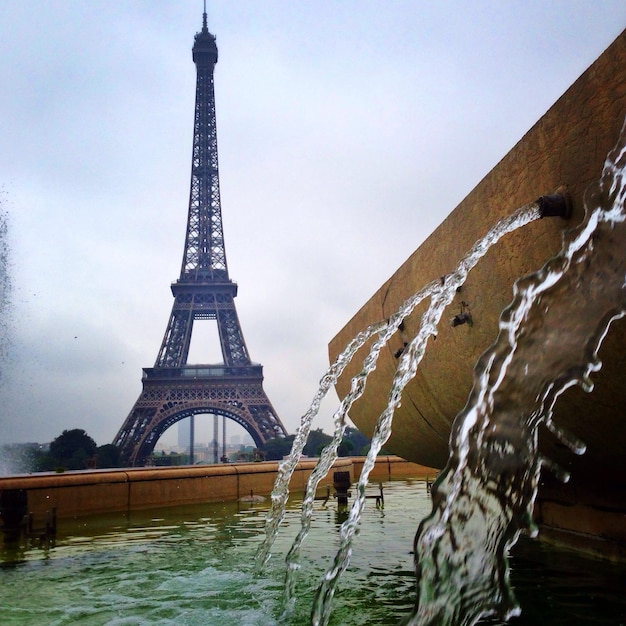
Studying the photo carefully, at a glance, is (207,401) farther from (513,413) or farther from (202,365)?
(513,413)

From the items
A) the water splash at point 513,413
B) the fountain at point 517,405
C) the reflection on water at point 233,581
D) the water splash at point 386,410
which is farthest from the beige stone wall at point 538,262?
the reflection on water at point 233,581

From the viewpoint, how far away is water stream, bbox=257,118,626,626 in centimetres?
221

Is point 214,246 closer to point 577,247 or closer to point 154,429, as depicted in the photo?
point 154,429

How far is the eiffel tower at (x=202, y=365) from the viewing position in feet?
147

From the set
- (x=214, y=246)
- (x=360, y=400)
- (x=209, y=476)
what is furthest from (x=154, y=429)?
(x=360, y=400)

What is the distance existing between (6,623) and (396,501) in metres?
8.25

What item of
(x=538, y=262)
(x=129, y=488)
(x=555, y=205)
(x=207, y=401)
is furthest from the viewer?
(x=207, y=401)

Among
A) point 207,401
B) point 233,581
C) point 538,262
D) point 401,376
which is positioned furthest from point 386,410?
point 207,401

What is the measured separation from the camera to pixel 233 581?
182 inches

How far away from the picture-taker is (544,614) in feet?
11.1

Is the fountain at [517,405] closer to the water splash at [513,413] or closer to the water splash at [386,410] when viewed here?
the water splash at [513,413]

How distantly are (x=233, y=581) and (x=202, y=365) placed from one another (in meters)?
44.7

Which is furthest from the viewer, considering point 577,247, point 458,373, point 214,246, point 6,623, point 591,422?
point 214,246

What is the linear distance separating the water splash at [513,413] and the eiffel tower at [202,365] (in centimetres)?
4213
